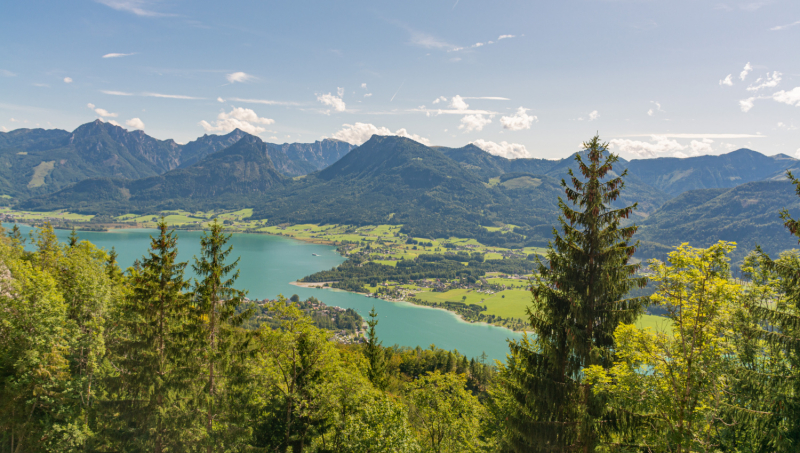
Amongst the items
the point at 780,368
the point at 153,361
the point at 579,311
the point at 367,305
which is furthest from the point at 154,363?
the point at 367,305

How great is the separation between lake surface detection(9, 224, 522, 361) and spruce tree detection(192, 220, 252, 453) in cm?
4516

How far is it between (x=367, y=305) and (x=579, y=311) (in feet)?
329

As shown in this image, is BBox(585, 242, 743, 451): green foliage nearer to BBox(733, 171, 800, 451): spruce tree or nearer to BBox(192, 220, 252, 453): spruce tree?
BBox(733, 171, 800, 451): spruce tree

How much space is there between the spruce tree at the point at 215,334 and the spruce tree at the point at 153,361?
2.13 feet

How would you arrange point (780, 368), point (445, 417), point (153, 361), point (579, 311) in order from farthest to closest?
point (445, 417), point (153, 361), point (579, 311), point (780, 368)

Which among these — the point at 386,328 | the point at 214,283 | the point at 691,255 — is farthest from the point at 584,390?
the point at 386,328

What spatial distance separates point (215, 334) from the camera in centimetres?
1338

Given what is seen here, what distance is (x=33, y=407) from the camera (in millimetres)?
12062

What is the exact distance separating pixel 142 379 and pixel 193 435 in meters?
2.65

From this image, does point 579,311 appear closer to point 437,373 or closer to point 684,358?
point 684,358

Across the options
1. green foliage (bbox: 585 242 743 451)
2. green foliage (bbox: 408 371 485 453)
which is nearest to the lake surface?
green foliage (bbox: 408 371 485 453)

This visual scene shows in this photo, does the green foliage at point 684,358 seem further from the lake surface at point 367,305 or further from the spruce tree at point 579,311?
the lake surface at point 367,305

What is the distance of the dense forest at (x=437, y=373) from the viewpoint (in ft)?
22.4

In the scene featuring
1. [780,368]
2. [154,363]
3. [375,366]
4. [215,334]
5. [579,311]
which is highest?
[579,311]
